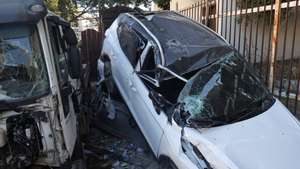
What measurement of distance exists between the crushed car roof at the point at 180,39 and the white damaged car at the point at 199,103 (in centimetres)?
1

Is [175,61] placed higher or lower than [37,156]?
higher

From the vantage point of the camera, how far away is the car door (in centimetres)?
402

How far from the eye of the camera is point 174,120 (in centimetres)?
342

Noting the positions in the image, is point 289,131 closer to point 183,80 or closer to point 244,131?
point 244,131

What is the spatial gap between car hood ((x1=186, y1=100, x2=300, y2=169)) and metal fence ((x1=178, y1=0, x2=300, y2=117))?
179 cm

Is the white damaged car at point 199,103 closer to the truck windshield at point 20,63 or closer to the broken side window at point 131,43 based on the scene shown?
the broken side window at point 131,43

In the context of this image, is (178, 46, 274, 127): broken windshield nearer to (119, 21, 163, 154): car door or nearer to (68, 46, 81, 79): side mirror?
(119, 21, 163, 154): car door

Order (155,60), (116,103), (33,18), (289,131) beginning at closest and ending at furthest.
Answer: (33,18) < (289,131) < (155,60) < (116,103)

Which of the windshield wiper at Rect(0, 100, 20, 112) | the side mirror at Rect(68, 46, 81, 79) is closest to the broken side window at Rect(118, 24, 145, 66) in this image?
the side mirror at Rect(68, 46, 81, 79)

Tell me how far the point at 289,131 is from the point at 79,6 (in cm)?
1144

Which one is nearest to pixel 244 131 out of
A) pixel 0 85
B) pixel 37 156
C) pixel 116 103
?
pixel 37 156

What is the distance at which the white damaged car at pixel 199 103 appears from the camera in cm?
297

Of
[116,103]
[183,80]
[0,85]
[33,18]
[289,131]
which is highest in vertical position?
[33,18]

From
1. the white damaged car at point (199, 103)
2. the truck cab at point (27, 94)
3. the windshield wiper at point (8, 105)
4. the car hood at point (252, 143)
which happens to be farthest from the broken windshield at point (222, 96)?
the windshield wiper at point (8, 105)
